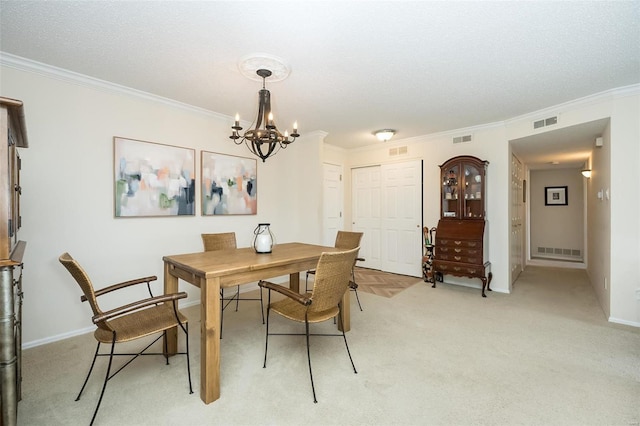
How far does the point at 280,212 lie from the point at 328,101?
2.10 metres

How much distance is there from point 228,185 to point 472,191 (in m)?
3.73

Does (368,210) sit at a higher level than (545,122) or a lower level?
lower

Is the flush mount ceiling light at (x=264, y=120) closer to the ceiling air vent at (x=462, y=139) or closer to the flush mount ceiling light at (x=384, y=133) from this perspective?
the flush mount ceiling light at (x=384, y=133)

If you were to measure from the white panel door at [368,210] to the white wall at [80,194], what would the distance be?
3.22 meters

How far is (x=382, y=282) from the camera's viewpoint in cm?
486

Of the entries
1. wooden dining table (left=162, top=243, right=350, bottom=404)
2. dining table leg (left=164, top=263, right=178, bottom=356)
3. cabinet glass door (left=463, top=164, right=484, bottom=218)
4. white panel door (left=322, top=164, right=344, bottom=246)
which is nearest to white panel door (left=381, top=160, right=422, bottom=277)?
cabinet glass door (left=463, top=164, right=484, bottom=218)

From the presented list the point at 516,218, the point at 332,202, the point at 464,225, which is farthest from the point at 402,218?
the point at 516,218

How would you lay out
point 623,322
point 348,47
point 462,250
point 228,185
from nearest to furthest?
point 348,47
point 623,322
point 228,185
point 462,250

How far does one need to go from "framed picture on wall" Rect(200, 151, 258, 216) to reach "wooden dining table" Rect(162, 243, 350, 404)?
56.3 inches

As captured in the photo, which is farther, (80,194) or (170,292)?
(80,194)

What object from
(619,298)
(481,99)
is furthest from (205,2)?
(619,298)

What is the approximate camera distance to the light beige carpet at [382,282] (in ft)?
14.3

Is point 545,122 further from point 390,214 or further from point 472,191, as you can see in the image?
point 390,214

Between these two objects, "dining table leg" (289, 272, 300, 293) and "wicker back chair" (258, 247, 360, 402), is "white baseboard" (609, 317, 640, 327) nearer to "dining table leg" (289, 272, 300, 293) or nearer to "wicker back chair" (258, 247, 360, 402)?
"wicker back chair" (258, 247, 360, 402)
